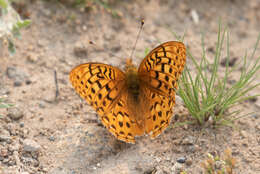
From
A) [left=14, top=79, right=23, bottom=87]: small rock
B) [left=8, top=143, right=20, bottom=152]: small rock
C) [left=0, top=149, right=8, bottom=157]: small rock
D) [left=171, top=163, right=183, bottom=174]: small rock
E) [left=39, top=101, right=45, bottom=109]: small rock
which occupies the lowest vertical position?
[left=171, top=163, right=183, bottom=174]: small rock

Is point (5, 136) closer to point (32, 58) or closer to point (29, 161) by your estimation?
point (29, 161)

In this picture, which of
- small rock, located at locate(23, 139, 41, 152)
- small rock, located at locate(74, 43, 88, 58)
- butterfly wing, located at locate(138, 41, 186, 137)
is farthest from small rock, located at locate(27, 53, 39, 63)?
butterfly wing, located at locate(138, 41, 186, 137)

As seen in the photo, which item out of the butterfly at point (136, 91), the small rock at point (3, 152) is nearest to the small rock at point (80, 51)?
the butterfly at point (136, 91)

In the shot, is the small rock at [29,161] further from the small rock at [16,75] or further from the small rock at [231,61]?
the small rock at [231,61]

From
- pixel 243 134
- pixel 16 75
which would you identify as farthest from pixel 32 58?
pixel 243 134

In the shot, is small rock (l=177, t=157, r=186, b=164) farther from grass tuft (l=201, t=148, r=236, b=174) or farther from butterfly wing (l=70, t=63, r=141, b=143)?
butterfly wing (l=70, t=63, r=141, b=143)
